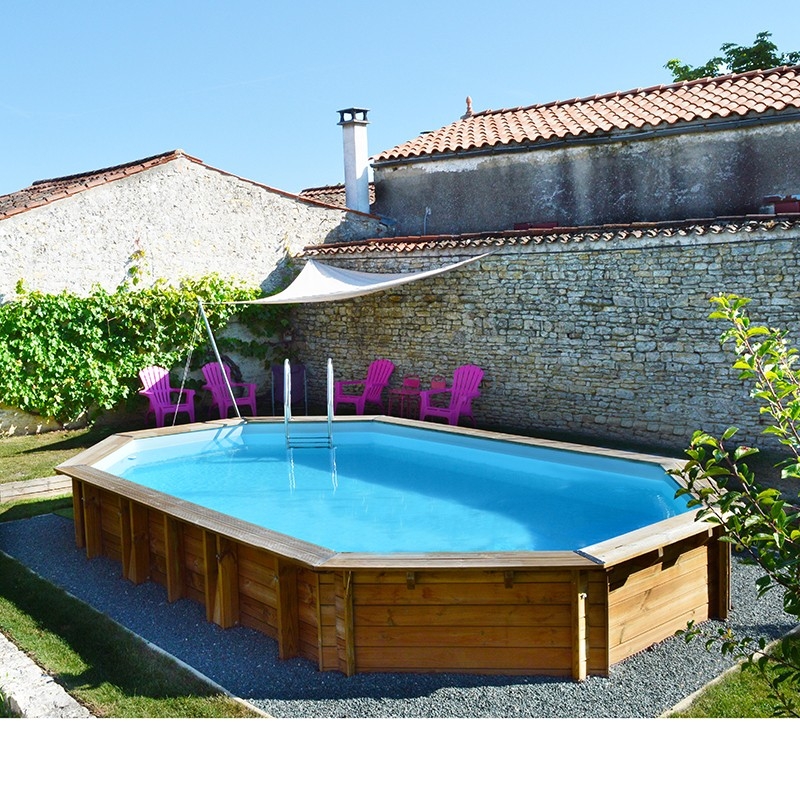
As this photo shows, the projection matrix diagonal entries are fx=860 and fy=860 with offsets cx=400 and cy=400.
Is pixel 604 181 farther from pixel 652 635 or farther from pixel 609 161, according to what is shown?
pixel 652 635

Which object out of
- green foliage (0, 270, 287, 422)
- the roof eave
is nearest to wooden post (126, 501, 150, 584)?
green foliage (0, 270, 287, 422)

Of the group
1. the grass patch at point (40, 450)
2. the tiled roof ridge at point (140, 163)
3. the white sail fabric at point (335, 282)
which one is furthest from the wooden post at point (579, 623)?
the tiled roof ridge at point (140, 163)

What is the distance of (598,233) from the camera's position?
11.7 metres

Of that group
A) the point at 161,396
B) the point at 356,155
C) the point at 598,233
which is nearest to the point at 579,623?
the point at 598,233

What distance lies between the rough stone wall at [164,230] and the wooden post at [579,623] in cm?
1069

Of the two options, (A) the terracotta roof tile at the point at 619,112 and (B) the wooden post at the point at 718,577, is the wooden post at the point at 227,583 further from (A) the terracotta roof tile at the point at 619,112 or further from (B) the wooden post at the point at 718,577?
(A) the terracotta roof tile at the point at 619,112

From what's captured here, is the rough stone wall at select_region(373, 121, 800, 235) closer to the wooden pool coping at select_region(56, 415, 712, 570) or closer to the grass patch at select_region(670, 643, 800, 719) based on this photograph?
the wooden pool coping at select_region(56, 415, 712, 570)

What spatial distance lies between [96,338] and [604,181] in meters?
8.72

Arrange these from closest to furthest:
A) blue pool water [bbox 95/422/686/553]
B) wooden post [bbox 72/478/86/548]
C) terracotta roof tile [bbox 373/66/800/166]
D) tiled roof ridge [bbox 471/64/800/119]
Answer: blue pool water [bbox 95/422/686/553] → wooden post [bbox 72/478/86/548] → terracotta roof tile [bbox 373/66/800/166] → tiled roof ridge [bbox 471/64/800/119]

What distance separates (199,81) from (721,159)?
806cm

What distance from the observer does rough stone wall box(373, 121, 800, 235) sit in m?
13.1

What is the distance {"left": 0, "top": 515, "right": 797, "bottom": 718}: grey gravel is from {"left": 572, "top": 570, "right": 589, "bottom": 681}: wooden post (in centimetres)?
9

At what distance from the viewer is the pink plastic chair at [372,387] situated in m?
13.9
